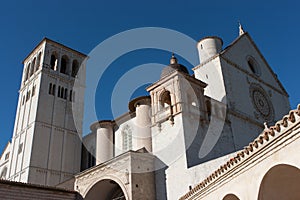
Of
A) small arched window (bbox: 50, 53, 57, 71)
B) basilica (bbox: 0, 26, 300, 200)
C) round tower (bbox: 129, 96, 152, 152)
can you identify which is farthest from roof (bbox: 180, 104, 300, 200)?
small arched window (bbox: 50, 53, 57, 71)

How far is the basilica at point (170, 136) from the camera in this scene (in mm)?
8645

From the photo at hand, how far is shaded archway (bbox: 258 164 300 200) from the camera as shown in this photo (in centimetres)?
796

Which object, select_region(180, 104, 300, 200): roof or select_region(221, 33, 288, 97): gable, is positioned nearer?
select_region(180, 104, 300, 200): roof

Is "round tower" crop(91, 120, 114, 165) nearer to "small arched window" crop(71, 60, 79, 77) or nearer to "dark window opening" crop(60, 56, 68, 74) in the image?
"small arched window" crop(71, 60, 79, 77)

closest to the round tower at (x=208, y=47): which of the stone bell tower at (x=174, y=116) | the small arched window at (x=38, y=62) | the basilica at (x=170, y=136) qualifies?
the basilica at (x=170, y=136)

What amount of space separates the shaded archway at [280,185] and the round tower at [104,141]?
16451 mm

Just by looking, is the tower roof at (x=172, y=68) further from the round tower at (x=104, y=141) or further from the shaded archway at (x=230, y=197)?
the shaded archway at (x=230, y=197)

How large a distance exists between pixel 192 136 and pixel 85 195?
6.26 meters

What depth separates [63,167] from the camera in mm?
27312

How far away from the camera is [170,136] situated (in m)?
17.1

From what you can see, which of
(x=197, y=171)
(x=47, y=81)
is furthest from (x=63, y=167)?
(x=197, y=171)

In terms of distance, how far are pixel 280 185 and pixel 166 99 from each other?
1129 cm

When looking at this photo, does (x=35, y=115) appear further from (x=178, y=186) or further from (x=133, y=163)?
(x=178, y=186)

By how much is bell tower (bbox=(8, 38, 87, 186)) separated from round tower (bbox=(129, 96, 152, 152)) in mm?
9245
